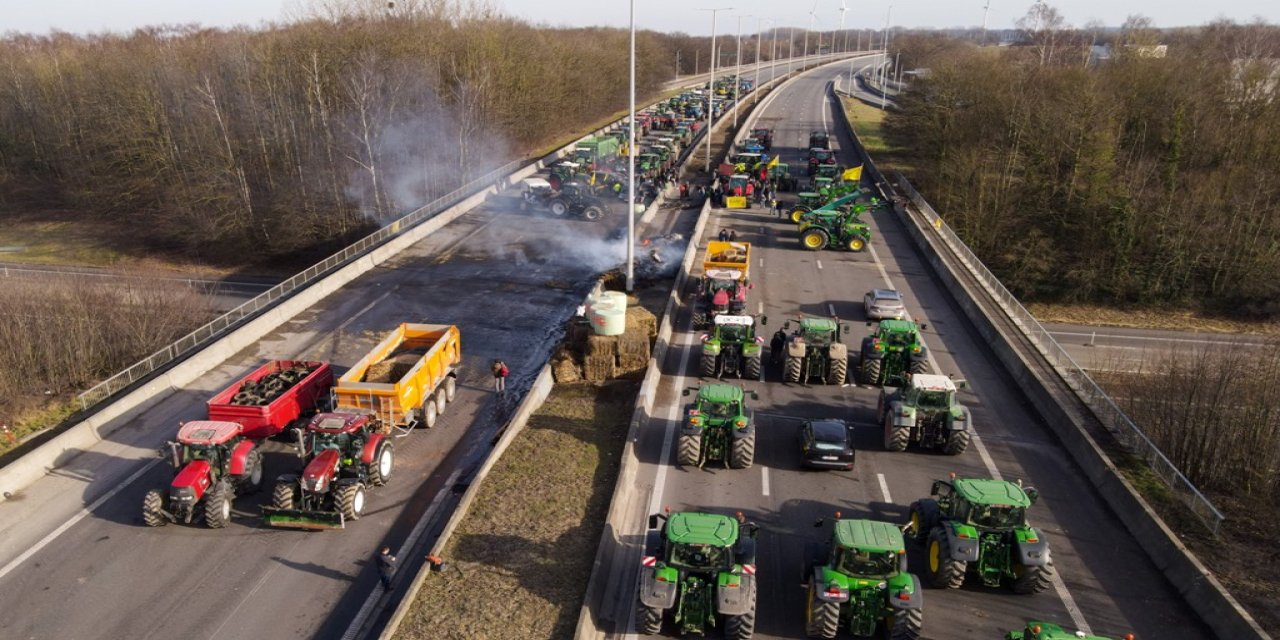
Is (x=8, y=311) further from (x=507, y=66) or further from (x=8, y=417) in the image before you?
(x=507, y=66)

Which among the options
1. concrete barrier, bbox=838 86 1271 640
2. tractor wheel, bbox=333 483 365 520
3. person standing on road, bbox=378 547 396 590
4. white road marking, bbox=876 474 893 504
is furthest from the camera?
white road marking, bbox=876 474 893 504

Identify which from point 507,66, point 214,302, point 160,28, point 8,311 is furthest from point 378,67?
point 160,28

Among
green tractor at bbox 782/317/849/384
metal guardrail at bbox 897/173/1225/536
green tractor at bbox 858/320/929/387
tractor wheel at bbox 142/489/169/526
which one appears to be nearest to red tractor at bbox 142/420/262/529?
tractor wheel at bbox 142/489/169/526

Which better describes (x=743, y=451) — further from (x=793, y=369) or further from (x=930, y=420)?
(x=793, y=369)

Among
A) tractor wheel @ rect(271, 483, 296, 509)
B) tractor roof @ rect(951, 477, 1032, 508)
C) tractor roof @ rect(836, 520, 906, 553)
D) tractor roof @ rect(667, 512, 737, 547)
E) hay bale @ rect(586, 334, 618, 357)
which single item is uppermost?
tractor roof @ rect(951, 477, 1032, 508)

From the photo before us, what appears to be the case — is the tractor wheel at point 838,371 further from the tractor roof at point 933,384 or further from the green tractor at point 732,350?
the tractor roof at point 933,384

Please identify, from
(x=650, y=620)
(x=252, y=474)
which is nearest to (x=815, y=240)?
(x=252, y=474)

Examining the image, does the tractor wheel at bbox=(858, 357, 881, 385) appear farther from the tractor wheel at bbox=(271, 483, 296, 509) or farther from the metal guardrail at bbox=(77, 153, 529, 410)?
the metal guardrail at bbox=(77, 153, 529, 410)
